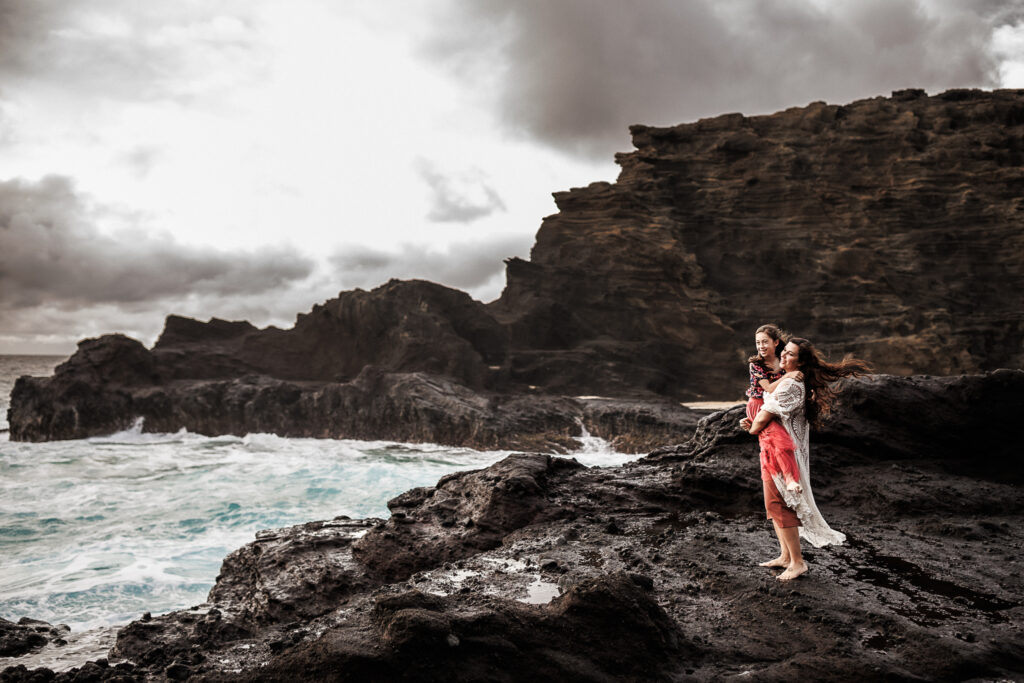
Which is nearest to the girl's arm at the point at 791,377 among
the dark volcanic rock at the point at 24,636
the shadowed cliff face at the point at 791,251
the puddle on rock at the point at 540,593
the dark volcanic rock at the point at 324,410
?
the puddle on rock at the point at 540,593

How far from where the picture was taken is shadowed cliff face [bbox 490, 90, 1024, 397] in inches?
1150

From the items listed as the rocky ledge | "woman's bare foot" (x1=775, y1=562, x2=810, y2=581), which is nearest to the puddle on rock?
the rocky ledge

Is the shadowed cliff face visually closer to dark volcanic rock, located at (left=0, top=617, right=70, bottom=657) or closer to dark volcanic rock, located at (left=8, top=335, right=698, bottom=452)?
dark volcanic rock, located at (left=8, top=335, right=698, bottom=452)

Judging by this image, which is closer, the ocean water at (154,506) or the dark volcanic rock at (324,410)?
the ocean water at (154,506)

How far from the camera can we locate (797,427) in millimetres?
4078

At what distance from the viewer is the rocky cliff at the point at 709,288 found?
26547 millimetres

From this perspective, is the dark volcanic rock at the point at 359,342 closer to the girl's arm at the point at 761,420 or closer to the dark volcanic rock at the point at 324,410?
the dark volcanic rock at the point at 324,410

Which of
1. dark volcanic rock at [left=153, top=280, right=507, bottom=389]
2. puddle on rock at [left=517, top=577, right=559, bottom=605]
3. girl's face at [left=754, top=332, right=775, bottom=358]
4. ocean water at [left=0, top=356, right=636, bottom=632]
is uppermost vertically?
dark volcanic rock at [left=153, top=280, right=507, bottom=389]

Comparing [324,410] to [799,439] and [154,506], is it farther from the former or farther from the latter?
[799,439]

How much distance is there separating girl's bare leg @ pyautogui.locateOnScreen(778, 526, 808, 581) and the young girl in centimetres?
25

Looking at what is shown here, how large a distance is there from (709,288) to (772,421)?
1144 inches

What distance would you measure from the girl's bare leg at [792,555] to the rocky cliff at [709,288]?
807 inches

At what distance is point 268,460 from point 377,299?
1384 centimetres

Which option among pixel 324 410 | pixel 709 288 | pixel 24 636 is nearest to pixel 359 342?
pixel 324 410
